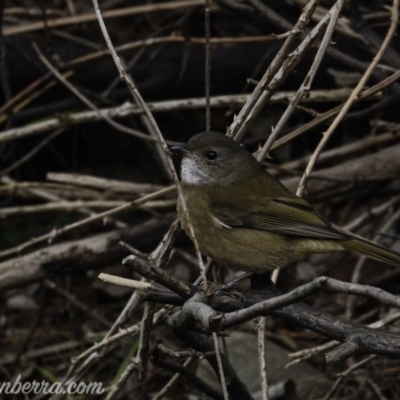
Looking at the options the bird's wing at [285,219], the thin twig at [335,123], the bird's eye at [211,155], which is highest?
the thin twig at [335,123]

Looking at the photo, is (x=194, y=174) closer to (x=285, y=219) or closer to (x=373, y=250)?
(x=285, y=219)

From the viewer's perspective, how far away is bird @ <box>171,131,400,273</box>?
4.55 metres

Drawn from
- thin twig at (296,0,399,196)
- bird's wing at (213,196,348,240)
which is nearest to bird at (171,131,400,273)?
bird's wing at (213,196,348,240)

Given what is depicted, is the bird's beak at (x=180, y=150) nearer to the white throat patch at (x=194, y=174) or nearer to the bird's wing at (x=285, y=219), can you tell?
the white throat patch at (x=194, y=174)

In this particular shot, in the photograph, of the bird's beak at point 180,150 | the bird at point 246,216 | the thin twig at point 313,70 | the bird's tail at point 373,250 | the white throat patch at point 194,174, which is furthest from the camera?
the white throat patch at point 194,174

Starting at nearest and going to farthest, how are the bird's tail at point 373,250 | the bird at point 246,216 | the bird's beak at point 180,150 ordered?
the bird's tail at point 373,250, the bird at point 246,216, the bird's beak at point 180,150

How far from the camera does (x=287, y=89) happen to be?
22.1ft

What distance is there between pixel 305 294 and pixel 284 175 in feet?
12.8

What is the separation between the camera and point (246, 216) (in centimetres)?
480

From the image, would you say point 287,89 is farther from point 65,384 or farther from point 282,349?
point 65,384

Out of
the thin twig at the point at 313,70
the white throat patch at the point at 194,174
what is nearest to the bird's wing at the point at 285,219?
the white throat patch at the point at 194,174

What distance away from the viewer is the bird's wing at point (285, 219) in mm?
4621

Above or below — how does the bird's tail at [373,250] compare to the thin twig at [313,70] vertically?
below

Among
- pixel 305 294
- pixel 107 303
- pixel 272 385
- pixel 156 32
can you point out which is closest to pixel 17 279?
pixel 107 303
